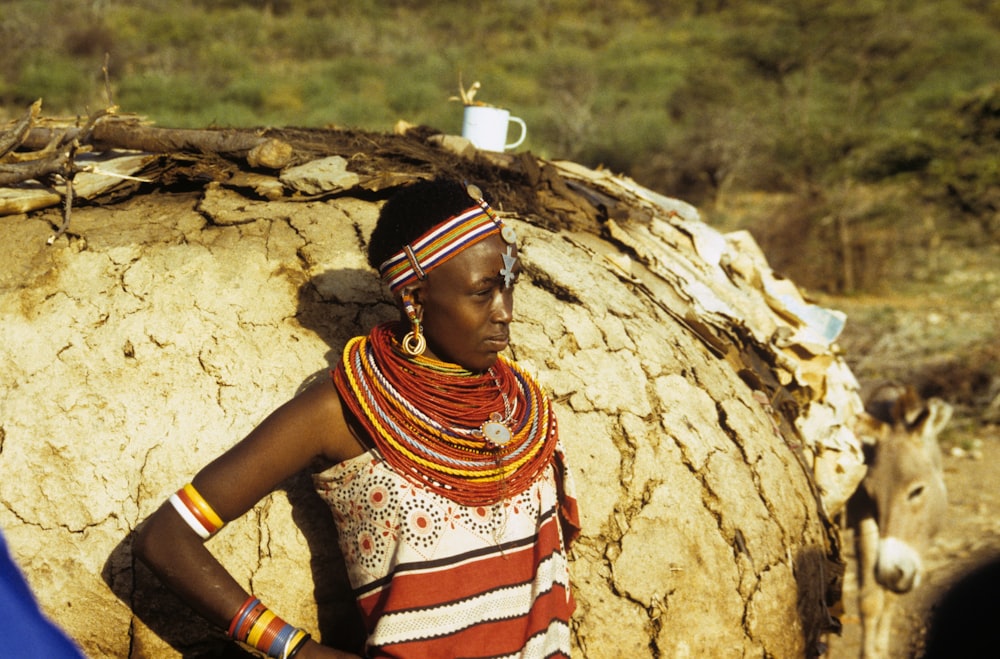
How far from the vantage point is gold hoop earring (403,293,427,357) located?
178cm

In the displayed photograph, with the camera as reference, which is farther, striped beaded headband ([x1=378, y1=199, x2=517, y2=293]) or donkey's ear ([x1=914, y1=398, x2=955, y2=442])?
donkey's ear ([x1=914, y1=398, x2=955, y2=442])

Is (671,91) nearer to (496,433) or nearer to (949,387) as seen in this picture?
(949,387)

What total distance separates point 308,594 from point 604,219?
177cm

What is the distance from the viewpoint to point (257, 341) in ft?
7.45

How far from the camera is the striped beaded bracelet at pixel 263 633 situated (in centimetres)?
168

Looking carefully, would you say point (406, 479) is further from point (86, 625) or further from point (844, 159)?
point (844, 159)

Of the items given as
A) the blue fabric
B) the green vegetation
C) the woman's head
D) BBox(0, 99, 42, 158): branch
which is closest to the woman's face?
the woman's head

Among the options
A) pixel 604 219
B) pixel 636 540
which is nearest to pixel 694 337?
pixel 604 219

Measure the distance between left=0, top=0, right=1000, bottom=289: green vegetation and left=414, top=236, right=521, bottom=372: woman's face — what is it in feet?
35.9

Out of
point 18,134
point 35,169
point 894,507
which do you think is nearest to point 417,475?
point 35,169

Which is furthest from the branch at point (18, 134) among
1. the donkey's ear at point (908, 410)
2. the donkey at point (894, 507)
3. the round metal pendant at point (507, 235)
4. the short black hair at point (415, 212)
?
the donkey's ear at point (908, 410)

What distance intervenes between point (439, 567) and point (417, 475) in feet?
0.63

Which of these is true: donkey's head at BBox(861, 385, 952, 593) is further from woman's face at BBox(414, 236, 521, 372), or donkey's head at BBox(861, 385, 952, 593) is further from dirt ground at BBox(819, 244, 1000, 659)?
woman's face at BBox(414, 236, 521, 372)

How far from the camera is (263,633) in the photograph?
5.54ft
